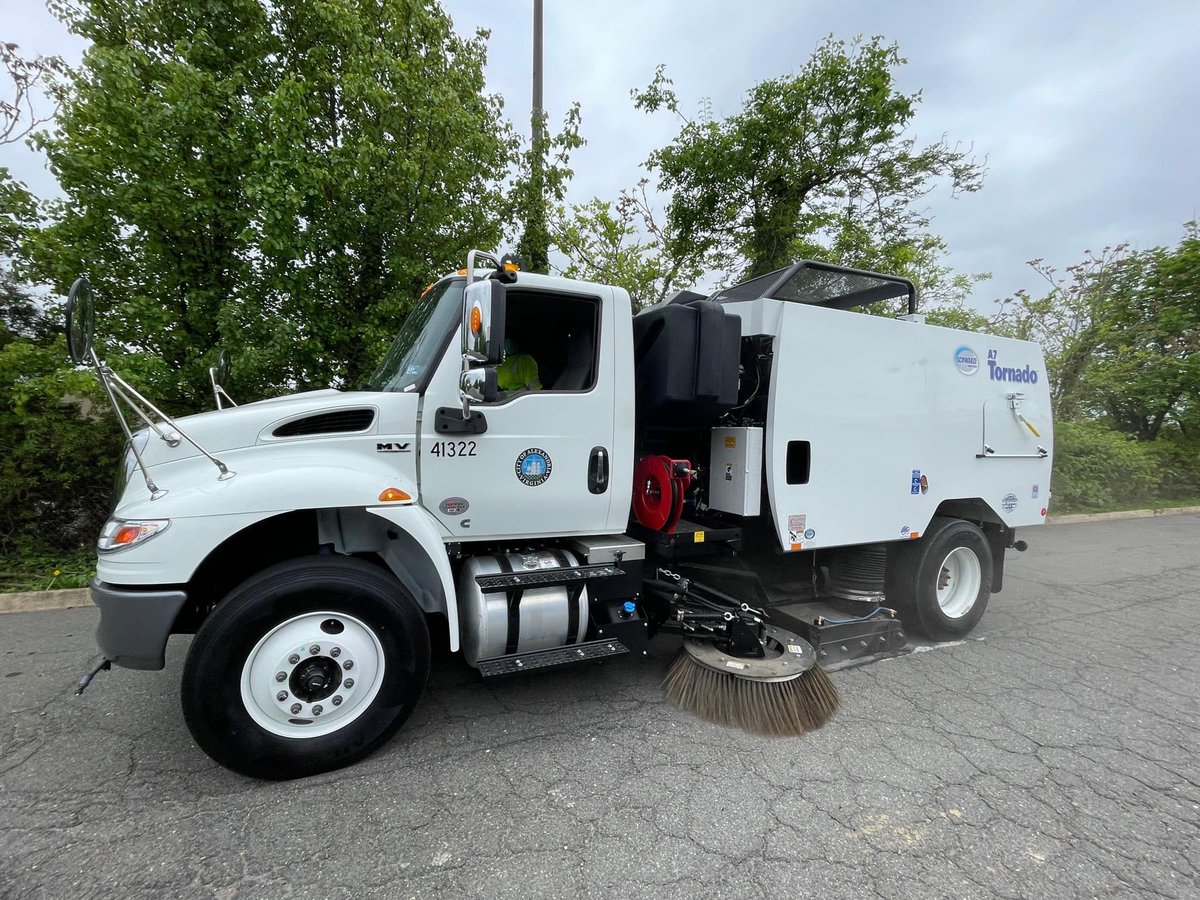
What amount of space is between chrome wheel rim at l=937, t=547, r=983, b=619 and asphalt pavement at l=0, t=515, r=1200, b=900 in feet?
2.66

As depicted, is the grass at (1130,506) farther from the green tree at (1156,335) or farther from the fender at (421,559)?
the fender at (421,559)

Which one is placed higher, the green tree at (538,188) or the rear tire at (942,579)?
the green tree at (538,188)

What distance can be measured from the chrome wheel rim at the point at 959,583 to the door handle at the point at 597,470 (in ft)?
10.4

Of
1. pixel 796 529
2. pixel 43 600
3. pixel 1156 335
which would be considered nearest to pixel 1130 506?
pixel 1156 335

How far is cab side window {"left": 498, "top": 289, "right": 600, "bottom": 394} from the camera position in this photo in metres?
3.31

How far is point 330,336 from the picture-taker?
20.6 feet

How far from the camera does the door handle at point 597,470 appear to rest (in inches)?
130

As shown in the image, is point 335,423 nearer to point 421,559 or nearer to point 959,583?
point 421,559

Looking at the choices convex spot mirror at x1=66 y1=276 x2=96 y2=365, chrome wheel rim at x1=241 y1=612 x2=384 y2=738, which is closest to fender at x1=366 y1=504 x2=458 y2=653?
chrome wheel rim at x1=241 y1=612 x2=384 y2=738

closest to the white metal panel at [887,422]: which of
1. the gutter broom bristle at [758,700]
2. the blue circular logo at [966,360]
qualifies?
the blue circular logo at [966,360]

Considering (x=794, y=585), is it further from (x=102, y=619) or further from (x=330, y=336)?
(x=330, y=336)

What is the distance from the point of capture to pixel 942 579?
15.1 ft

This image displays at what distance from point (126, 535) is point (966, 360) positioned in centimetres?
534

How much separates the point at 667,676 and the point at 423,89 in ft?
21.3
